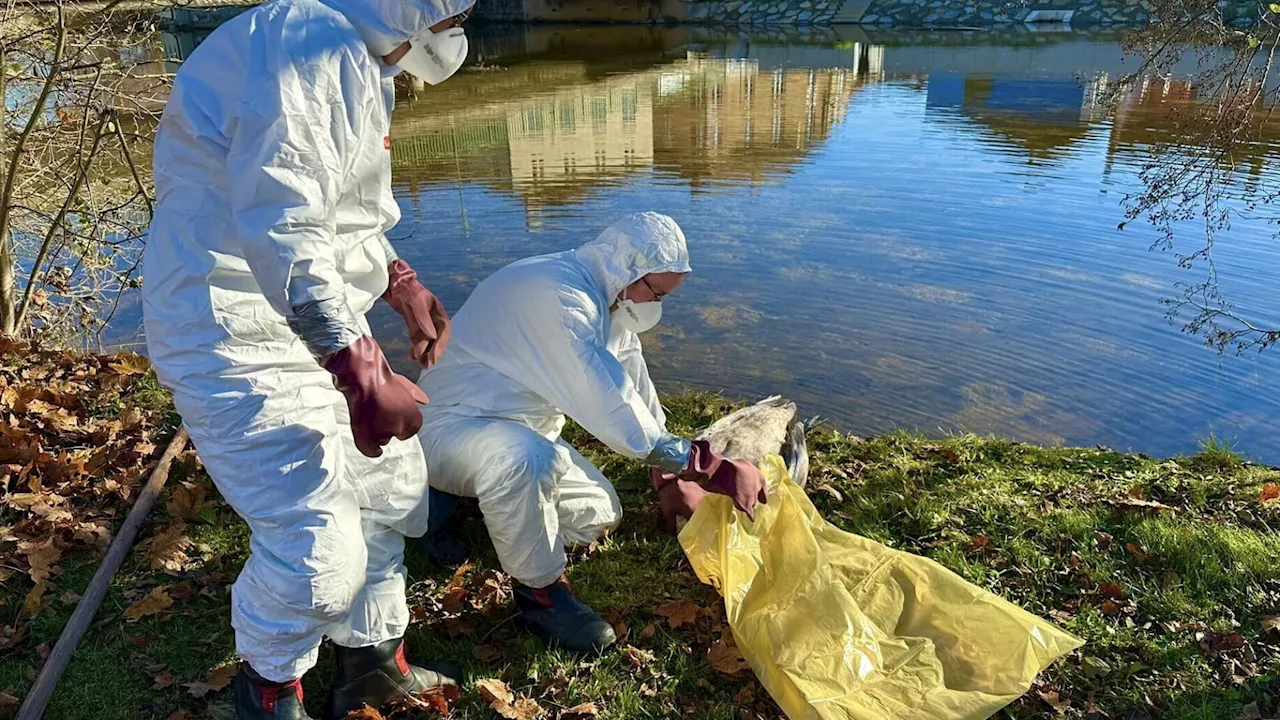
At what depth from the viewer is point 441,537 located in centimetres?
368

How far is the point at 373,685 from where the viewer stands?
2734mm

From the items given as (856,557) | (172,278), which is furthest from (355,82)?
(856,557)

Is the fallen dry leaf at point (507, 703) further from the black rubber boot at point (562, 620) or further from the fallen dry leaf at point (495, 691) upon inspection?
the black rubber boot at point (562, 620)

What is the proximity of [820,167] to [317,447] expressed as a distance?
11587 mm

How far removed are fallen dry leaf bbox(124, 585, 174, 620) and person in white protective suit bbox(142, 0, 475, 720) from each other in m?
0.91

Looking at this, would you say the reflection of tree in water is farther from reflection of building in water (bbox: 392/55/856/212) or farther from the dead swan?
reflection of building in water (bbox: 392/55/856/212)

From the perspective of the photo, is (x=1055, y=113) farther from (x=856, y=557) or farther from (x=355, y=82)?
(x=355, y=82)

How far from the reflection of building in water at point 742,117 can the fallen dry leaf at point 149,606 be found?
9.84 m

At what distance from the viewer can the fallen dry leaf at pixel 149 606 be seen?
128 inches

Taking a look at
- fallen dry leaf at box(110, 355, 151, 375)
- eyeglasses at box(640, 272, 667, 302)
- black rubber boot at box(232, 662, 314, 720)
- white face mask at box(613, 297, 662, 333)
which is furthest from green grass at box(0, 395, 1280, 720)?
fallen dry leaf at box(110, 355, 151, 375)

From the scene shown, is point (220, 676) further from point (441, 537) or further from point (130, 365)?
point (130, 365)

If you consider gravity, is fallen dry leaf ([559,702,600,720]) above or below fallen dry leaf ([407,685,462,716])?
below

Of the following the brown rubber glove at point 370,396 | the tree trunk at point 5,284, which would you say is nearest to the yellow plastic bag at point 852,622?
the brown rubber glove at point 370,396

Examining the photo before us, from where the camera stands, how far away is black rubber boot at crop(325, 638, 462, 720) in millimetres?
2725
